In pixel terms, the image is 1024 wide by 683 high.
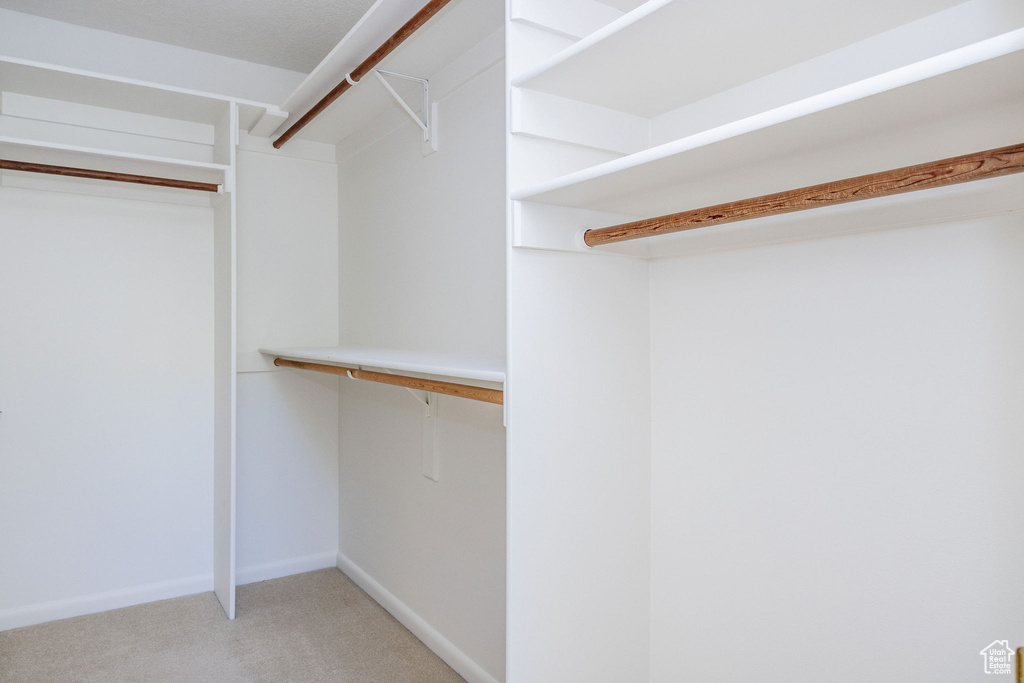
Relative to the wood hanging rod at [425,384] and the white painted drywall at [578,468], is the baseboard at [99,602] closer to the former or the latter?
the wood hanging rod at [425,384]

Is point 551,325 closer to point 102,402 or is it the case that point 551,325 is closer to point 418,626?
point 418,626

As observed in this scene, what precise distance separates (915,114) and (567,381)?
2.78ft

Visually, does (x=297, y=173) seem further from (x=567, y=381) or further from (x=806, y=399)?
→ (x=806, y=399)

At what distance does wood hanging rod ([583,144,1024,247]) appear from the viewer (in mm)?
874

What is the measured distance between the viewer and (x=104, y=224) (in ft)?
9.41

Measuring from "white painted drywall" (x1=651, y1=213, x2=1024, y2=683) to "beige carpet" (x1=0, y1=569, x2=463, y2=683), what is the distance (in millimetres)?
1249

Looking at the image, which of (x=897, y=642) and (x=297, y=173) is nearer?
(x=897, y=642)

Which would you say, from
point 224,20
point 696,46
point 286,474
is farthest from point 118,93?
point 696,46

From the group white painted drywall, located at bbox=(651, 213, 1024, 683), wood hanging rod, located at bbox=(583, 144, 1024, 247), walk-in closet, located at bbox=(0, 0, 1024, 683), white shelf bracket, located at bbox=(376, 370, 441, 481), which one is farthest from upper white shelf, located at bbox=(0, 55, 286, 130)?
wood hanging rod, located at bbox=(583, 144, 1024, 247)

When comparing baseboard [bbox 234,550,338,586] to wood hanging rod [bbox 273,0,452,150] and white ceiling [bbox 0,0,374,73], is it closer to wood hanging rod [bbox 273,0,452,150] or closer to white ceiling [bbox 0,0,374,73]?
wood hanging rod [bbox 273,0,452,150]

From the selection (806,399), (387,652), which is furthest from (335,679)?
(806,399)

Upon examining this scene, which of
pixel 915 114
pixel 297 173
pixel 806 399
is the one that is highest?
pixel 297 173

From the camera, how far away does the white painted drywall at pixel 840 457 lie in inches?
42.5

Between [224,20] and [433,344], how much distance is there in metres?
1.58
